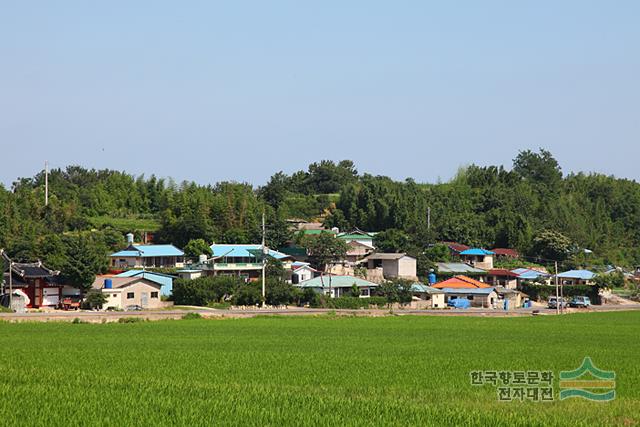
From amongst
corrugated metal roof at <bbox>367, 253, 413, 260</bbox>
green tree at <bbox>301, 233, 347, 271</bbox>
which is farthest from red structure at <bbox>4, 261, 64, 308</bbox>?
corrugated metal roof at <bbox>367, 253, 413, 260</bbox>

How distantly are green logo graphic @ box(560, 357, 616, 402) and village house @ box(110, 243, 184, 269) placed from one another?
138 ft

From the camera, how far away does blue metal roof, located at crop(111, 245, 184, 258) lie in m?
55.7

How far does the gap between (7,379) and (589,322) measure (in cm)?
2629

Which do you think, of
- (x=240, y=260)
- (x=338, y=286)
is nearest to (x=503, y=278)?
(x=338, y=286)

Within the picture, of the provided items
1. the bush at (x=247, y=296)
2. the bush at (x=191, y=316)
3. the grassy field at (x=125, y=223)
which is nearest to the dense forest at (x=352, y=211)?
the grassy field at (x=125, y=223)

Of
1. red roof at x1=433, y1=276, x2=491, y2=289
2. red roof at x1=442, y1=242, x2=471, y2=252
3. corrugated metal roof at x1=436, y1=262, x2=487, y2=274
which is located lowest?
red roof at x1=433, y1=276, x2=491, y2=289

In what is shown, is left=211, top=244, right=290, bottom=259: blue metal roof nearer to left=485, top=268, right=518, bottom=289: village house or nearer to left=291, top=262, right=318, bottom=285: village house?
left=291, top=262, right=318, bottom=285: village house

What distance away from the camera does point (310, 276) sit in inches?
2188

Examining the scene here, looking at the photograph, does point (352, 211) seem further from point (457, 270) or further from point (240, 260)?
point (240, 260)

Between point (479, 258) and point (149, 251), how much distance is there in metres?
24.9

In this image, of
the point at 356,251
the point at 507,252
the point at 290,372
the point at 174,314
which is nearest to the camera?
the point at 290,372

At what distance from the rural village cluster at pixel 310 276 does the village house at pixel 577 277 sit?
0.08 m

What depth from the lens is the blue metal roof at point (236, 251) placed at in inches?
2207

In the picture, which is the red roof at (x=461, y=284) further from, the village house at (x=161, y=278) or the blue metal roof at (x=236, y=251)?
the village house at (x=161, y=278)
